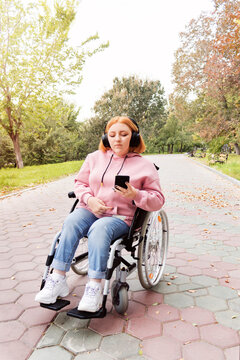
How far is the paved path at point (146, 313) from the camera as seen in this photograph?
1748mm

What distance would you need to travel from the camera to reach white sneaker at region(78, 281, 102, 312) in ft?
5.98

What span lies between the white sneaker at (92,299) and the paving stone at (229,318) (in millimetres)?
948

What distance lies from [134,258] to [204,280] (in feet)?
3.10

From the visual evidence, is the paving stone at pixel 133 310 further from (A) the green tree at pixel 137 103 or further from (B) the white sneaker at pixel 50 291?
(A) the green tree at pixel 137 103

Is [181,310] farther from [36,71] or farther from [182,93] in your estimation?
[182,93]

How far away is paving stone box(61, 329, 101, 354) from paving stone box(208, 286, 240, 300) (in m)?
1.16

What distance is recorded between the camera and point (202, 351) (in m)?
1.74

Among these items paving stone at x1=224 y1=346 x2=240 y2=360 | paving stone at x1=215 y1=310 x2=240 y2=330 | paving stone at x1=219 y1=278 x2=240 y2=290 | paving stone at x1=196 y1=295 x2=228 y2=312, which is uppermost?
paving stone at x1=224 y1=346 x2=240 y2=360

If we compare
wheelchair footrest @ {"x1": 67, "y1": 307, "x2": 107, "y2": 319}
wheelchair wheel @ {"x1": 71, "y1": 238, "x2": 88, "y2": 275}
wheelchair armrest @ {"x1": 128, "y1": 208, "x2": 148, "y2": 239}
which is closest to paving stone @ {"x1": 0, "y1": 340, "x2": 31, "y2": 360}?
wheelchair footrest @ {"x1": 67, "y1": 307, "x2": 107, "y2": 319}

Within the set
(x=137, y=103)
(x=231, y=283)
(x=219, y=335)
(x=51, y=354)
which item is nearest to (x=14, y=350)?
(x=51, y=354)

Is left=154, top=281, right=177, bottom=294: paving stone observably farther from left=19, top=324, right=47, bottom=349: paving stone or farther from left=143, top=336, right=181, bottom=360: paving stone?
left=19, top=324, right=47, bottom=349: paving stone

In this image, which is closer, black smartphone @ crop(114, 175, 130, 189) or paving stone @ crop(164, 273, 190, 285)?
black smartphone @ crop(114, 175, 130, 189)

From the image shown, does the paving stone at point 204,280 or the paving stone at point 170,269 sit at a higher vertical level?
the paving stone at point 204,280

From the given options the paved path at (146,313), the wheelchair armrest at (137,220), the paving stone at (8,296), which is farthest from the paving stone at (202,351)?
the paving stone at (8,296)
